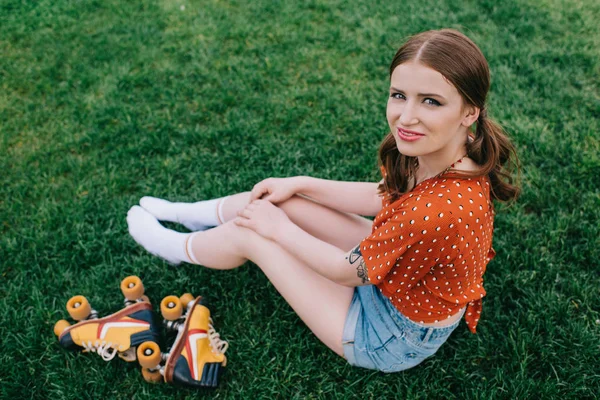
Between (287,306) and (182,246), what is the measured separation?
62 cm

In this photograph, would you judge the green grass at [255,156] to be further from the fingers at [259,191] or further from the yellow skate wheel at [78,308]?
the fingers at [259,191]

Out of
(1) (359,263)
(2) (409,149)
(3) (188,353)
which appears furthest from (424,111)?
(3) (188,353)

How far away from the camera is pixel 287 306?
2514 mm

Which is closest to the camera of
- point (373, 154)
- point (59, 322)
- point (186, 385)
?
point (186, 385)

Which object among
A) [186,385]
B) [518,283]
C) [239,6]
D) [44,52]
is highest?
[239,6]

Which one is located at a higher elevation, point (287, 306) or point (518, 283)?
point (518, 283)

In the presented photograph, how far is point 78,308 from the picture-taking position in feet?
7.42

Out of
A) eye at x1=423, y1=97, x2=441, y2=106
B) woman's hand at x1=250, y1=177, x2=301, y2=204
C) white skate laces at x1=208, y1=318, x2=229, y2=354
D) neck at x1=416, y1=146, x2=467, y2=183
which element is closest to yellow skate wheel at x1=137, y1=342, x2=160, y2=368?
white skate laces at x1=208, y1=318, x2=229, y2=354

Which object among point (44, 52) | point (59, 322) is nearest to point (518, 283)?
point (59, 322)

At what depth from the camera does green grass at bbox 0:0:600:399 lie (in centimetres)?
225

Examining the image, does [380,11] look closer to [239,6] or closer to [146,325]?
[239,6]

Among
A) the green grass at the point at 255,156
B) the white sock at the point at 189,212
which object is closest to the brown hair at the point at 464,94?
the green grass at the point at 255,156

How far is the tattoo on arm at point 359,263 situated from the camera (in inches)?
68.3

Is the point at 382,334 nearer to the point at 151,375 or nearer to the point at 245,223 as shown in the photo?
the point at 245,223
